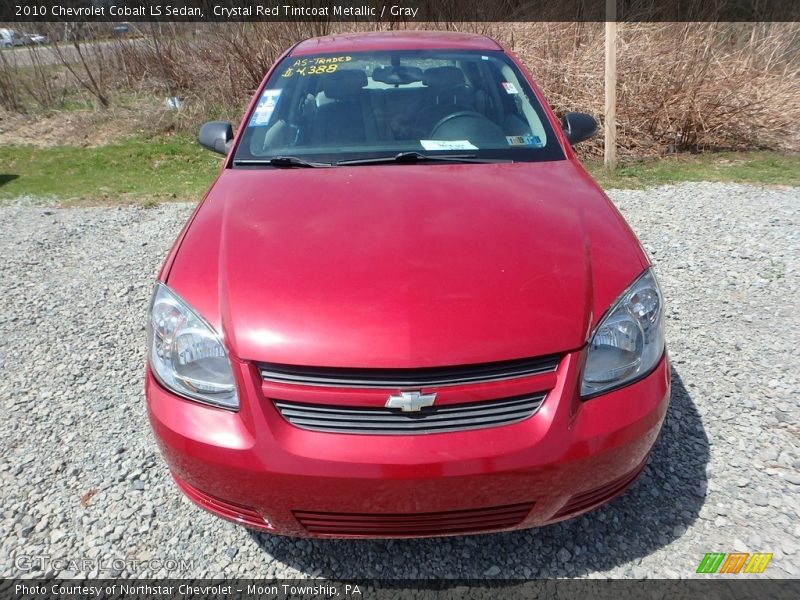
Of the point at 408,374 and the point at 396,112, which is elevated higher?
the point at 396,112

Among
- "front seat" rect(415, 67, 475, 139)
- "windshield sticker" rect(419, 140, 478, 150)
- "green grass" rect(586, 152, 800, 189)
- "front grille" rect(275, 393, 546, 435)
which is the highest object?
"front seat" rect(415, 67, 475, 139)

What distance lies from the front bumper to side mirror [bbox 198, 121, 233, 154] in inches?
69.7

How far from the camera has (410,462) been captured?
1525 millimetres

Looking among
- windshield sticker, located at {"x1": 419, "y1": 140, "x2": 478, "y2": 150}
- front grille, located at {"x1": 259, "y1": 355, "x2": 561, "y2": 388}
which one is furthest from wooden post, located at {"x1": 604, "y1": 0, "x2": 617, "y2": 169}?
front grille, located at {"x1": 259, "y1": 355, "x2": 561, "y2": 388}

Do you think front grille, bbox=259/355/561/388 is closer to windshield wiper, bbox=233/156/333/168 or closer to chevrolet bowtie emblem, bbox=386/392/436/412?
chevrolet bowtie emblem, bbox=386/392/436/412

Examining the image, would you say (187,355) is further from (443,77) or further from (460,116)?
(443,77)

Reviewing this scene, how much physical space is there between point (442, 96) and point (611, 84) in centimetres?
450

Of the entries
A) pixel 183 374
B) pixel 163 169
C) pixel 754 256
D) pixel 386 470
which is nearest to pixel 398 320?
pixel 386 470

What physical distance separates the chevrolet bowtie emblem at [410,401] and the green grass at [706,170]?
17.9 ft

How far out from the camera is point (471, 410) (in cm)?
159

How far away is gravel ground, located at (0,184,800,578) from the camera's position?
6.51 ft
